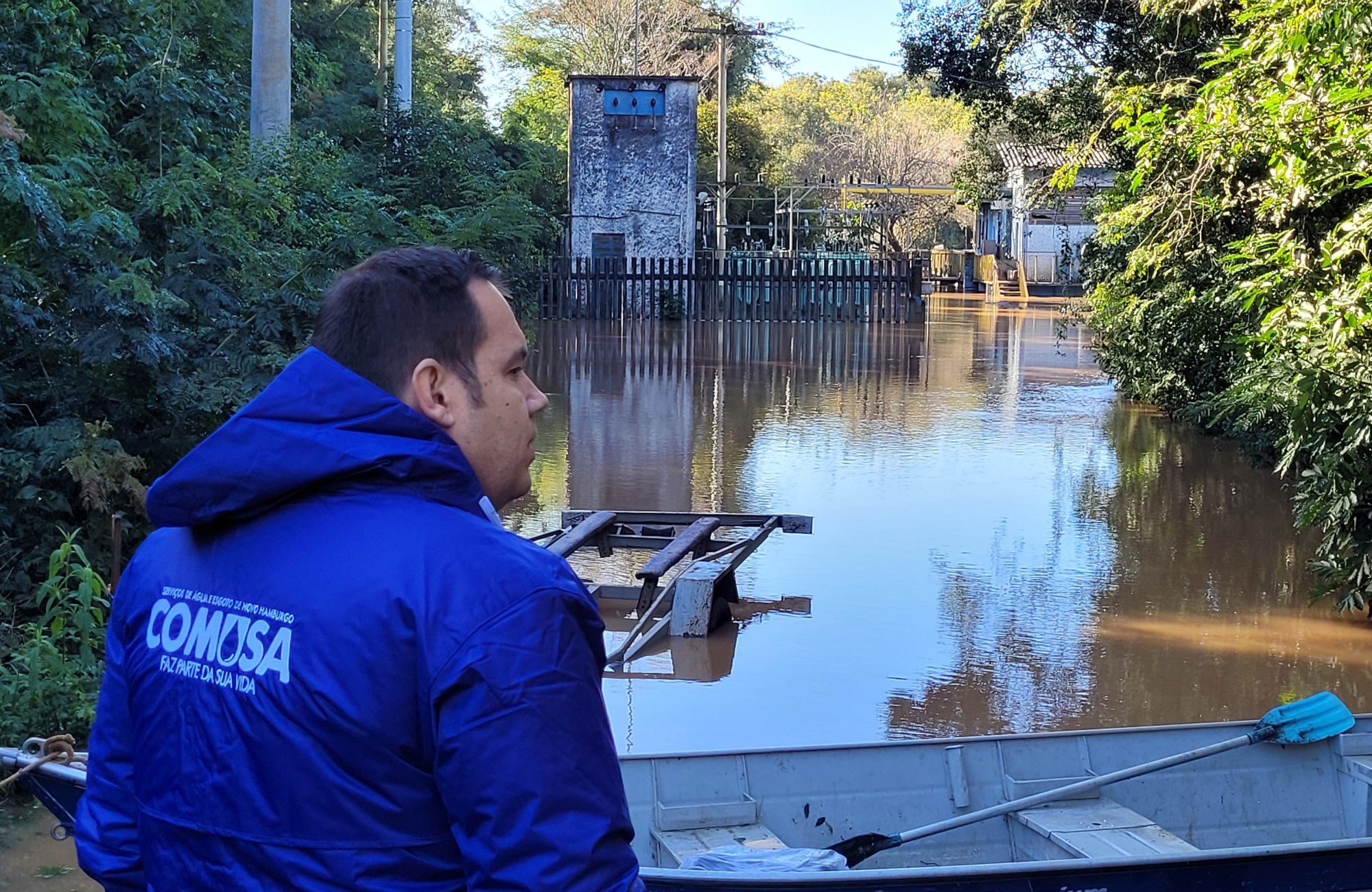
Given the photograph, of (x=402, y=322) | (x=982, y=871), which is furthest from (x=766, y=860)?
(x=402, y=322)

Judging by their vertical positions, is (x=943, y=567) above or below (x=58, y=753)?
below

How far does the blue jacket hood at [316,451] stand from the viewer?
1688 millimetres

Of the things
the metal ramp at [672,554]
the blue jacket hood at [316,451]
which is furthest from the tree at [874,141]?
the blue jacket hood at [316,451]

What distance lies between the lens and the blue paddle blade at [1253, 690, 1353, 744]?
17.4 feet

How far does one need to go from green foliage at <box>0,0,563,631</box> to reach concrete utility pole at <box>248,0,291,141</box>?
0.91 feet

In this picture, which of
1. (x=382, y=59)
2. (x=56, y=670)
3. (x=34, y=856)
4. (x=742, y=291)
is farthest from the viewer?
(x=382, y=59)

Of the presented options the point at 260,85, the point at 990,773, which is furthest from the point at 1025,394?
the point at 990,773

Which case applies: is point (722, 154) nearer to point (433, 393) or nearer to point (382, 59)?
point (382, 59)

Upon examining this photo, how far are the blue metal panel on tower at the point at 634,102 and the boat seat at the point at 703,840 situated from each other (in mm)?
30727

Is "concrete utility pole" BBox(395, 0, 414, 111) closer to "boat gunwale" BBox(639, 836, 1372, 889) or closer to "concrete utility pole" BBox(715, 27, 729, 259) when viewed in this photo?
"concrete utility pole" BBox(715, 27, 729, 259)

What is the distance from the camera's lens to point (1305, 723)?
531cm

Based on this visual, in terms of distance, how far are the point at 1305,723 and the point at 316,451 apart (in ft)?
15.2

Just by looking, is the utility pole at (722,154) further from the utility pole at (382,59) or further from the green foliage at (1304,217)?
the green foliage at (1304,217)

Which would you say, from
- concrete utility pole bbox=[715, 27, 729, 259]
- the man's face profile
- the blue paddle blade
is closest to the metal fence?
concrete utility pole bbox=[715, 27, 729, 259]
